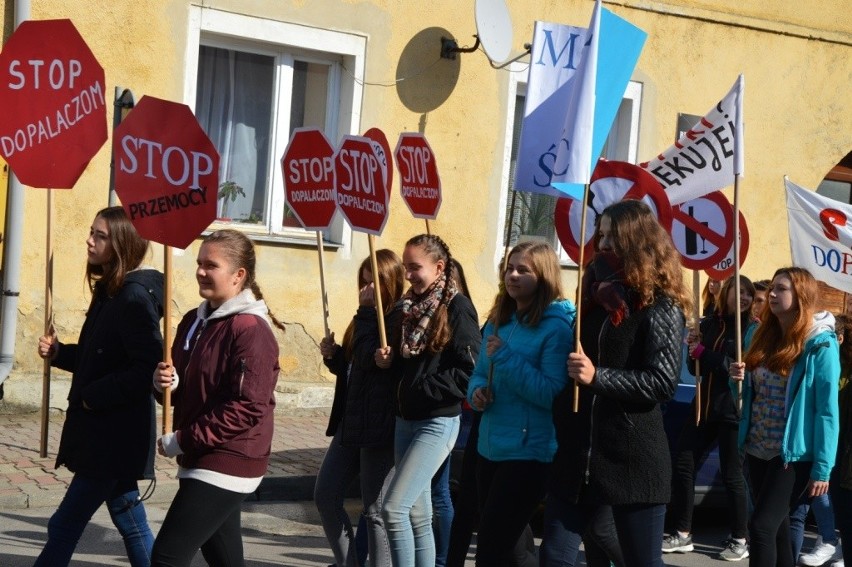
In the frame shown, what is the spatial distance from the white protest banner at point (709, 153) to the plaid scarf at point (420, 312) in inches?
72.1

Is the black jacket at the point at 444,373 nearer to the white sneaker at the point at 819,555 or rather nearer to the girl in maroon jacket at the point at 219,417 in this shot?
the girl in maroon jacket at the point at 219,417

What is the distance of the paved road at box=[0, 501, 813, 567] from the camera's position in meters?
6.65

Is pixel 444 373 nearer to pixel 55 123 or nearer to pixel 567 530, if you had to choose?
pixel 567 530

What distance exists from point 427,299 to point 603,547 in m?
1.44

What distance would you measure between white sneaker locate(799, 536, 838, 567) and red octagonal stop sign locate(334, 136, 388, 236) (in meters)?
3.36

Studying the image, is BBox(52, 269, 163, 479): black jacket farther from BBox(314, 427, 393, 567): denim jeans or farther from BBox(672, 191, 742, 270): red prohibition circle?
BBox(672, 191, 742, 270): red prohibition circle

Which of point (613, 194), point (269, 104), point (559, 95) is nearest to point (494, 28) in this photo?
point (269, 104)

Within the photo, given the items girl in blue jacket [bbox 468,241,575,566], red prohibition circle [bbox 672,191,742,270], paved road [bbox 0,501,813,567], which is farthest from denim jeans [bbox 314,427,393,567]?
red prohibition circle [bbox 672,191,742,270]

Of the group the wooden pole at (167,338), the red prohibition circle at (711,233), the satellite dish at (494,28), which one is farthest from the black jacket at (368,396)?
the satellite dish at (494,28)

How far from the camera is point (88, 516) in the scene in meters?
5.21

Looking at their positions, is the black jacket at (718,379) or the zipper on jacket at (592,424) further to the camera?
the black jacket at (718,379)

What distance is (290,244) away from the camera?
11555 millimetres

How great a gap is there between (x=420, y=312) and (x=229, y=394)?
1392 mm

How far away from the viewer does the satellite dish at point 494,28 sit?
11.7m
